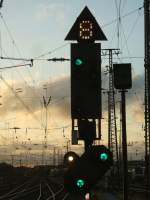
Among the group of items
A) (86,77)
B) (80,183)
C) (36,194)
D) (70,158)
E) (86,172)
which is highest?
(86,77)

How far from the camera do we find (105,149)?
35.2ft

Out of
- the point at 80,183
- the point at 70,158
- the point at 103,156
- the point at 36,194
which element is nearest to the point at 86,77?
the point at 70,158

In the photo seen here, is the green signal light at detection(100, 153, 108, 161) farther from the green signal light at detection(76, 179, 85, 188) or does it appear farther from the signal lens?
the signal lens

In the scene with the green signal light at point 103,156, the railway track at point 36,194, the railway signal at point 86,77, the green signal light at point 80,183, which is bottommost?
the railway track at point 36,194

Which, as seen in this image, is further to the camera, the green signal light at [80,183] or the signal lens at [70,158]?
the signal lens at [70,158]

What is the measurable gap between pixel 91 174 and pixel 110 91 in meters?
63.8

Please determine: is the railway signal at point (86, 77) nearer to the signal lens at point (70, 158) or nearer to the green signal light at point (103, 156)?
the signal lens at point (70, 158)

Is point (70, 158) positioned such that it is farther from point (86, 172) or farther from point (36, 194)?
point (36, 194)

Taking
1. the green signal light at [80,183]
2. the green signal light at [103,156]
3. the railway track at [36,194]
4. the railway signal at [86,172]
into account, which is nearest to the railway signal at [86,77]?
the green signal light at [103,156]

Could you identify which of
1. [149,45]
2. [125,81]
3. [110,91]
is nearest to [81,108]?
[125,81]

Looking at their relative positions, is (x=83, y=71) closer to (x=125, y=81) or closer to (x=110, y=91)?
(x=125, y=81)

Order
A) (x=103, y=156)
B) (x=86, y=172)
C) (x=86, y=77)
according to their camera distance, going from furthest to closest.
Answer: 1. (x=86, y=77)
2. (x=103, y=156)
3. (x=86, y=172)

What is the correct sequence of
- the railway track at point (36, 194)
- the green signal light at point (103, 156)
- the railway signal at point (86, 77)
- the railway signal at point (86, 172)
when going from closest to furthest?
1. the railway signal at point (86, 172)
2. the green signal light at point (103, 156)
3. the railway signal at point (86, 77)
4. the railway track at point (36, 194)

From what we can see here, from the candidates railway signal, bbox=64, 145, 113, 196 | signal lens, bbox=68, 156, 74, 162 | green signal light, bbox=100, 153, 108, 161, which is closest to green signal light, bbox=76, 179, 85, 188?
railway signal, bbox=64, 145, 113, 196
